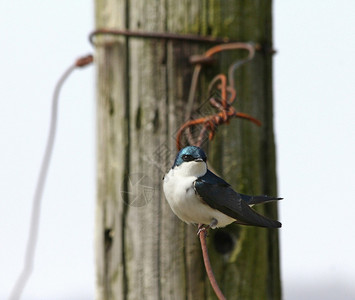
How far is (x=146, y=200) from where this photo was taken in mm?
3820

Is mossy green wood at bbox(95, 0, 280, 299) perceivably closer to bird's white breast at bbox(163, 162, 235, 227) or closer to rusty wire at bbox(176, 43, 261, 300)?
rusty wire at bbox(176, 43, 261, 300)

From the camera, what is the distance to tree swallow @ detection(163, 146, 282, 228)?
3004mm

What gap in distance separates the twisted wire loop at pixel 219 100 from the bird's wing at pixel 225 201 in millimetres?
244

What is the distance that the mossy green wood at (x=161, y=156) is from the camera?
385 centimetres

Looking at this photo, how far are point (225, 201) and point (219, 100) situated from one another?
2.34 feet

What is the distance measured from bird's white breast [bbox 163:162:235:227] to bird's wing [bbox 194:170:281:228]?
2 cm

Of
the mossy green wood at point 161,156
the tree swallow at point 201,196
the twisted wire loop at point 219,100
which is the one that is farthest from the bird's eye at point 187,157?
the mossy green wood at point 161,156

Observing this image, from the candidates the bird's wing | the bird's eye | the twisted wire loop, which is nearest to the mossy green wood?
the twisted wire loop

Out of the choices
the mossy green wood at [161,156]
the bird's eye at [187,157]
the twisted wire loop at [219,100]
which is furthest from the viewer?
the mossy green wood at [161,156]

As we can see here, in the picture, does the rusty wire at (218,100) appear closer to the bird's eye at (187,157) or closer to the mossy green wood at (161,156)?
the mossy green wood at (161,156)

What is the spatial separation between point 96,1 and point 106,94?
413 millimetres

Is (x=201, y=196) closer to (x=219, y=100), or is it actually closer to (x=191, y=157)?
(x=191, y=157)

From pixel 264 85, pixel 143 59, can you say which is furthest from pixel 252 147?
pixel 143 59

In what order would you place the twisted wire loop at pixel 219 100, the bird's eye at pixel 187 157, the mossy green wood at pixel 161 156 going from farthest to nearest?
the mossy green wood at pixel 161 156
the twisted wire loop at pixel 219 100
the bird's eye at pixel 187 157
